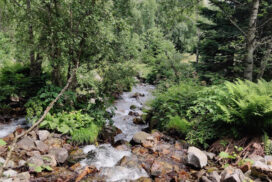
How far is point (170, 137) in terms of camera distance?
22.0ft

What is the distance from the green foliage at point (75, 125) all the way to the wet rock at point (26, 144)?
0.75 m

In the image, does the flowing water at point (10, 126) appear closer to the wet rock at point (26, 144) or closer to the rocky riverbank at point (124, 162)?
the rocky riverbank at point (124, 162)

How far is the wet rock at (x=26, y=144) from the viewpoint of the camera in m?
5.03

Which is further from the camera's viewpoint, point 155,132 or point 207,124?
point 155,132

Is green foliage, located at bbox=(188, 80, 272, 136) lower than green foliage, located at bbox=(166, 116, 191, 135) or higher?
higher

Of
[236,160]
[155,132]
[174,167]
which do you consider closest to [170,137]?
[155,132]

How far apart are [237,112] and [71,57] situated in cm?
558

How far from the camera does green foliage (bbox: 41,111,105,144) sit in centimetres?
608

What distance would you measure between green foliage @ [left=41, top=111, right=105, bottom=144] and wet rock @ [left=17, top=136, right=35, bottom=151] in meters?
0.75

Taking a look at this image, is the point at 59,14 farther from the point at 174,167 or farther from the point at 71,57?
the point at 174,167

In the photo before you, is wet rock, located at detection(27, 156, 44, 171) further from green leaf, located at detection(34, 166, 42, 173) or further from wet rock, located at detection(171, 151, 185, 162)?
wet rock, located at detection(171, 151, 185, 162)

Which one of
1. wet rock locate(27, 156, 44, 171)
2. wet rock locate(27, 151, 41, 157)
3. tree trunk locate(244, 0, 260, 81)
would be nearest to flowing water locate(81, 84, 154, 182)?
wet rock locate(27, 156, 44, 171)

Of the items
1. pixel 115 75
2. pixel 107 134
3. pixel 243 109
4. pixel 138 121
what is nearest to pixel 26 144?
pixel 107 134

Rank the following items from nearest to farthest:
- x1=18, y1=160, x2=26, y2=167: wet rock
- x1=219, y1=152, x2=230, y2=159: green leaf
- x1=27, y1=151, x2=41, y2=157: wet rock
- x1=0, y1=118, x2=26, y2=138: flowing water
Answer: x1=18, y1=160, x2=26, y2=167: wet rock → x1=219, y1=152, x2=230, y2=159: green leaf → x1=27, y1=151, x2=41, y2=157: wet rock → x1=0, y1=118, x2=26, y2=138: flowing water
